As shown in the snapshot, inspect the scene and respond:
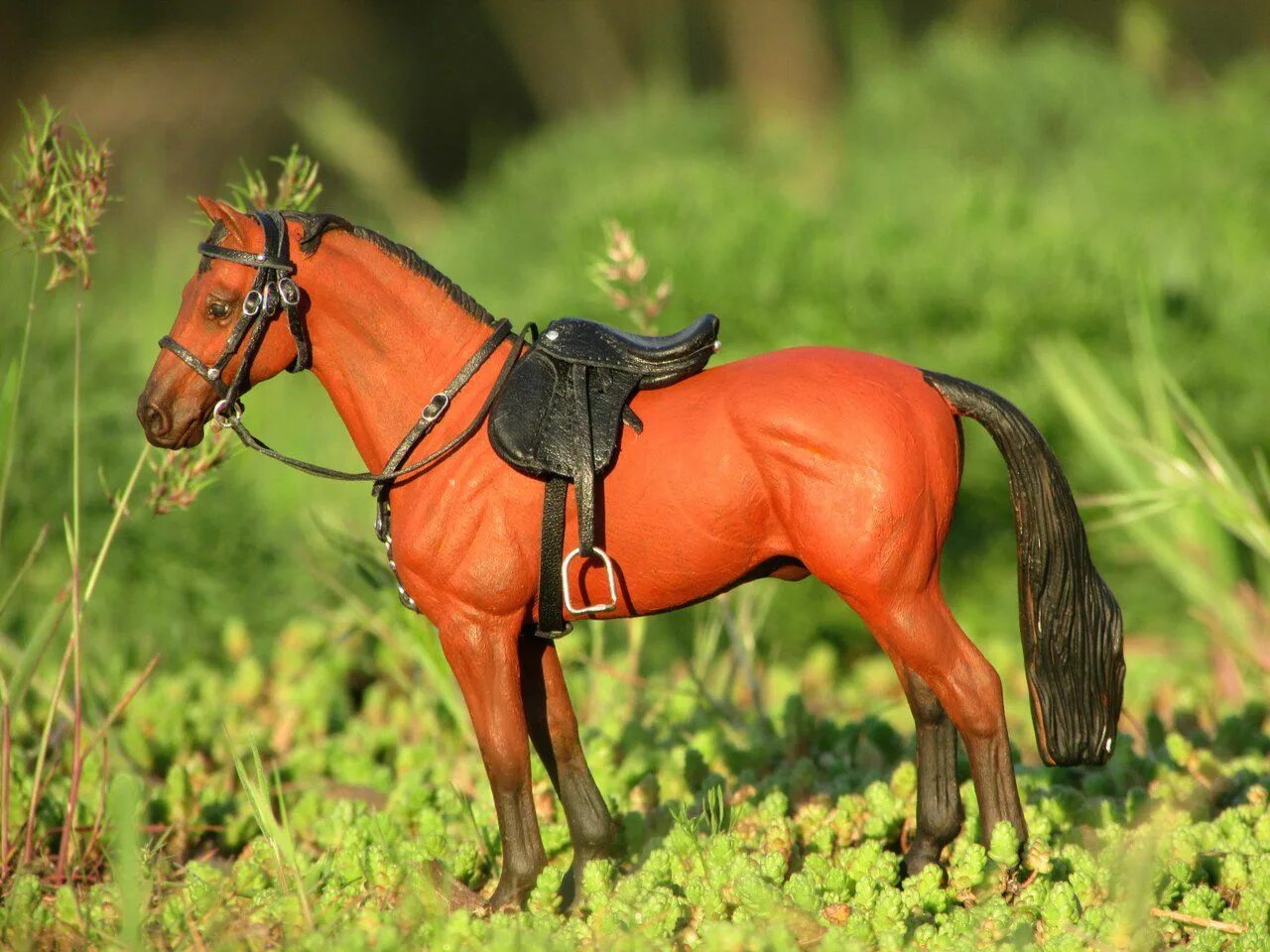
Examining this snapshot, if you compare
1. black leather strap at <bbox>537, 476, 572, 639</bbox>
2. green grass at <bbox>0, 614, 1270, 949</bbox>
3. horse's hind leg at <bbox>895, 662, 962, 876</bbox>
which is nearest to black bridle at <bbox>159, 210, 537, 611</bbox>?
black leather strap at <bbox>537, 476, 572, 639</bbox>

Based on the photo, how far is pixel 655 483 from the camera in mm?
2854

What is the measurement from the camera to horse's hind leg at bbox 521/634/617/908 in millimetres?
3104

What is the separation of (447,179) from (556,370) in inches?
517

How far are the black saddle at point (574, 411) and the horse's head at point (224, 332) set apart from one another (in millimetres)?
465

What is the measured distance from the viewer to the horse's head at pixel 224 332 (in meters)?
2.81

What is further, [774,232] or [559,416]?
[774,232]

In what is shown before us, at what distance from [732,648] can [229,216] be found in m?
2.19

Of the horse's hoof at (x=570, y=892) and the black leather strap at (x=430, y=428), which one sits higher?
the black leather strap at (x=430, y=428)

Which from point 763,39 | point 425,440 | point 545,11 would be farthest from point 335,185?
point 425,440

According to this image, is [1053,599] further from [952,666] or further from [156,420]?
[156,420]

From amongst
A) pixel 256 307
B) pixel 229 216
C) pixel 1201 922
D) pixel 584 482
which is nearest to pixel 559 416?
pixel 584 482

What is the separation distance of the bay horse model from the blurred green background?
1.00 meters

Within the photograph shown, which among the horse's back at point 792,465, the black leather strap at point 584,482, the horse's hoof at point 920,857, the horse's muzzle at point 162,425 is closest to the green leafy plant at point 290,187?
the horse's muzzle at point 162,425

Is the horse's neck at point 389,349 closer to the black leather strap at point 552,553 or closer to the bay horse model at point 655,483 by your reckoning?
the bay horse model at point 655,483
